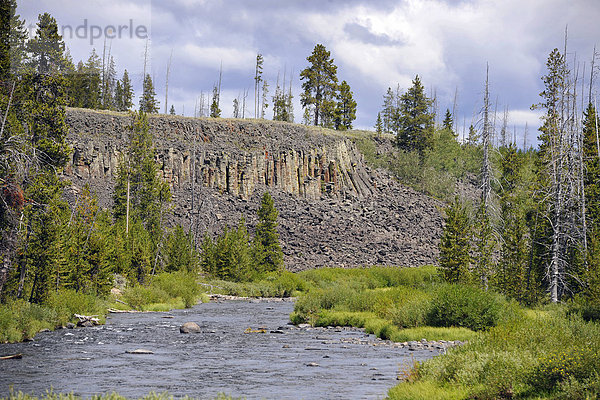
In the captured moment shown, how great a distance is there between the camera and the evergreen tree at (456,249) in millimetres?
45062

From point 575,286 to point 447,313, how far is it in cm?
1920

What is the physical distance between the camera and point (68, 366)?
2028cm

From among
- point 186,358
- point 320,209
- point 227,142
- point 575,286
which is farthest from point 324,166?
point 186,358

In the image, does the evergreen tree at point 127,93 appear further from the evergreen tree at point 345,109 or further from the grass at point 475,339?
the grass at point 475,339

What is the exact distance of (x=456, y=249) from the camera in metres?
45.2

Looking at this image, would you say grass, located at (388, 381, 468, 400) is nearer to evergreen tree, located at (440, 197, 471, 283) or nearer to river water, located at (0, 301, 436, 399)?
river water, located at (0, 301, 436, 399)

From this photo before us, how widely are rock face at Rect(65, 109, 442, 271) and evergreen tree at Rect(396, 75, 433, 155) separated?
11.7m

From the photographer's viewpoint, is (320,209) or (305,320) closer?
(305,320)

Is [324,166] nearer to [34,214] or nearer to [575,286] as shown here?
[575,286]

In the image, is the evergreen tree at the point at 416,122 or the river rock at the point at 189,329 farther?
the evergreen tree at the point at 416,122

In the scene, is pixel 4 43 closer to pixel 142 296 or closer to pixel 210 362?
pixel 210 362

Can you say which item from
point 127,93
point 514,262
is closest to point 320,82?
point 127,93

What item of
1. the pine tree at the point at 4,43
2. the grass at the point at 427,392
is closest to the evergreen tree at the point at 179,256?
the pine tree at the point at 4,43

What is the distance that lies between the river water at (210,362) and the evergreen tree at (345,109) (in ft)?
307
